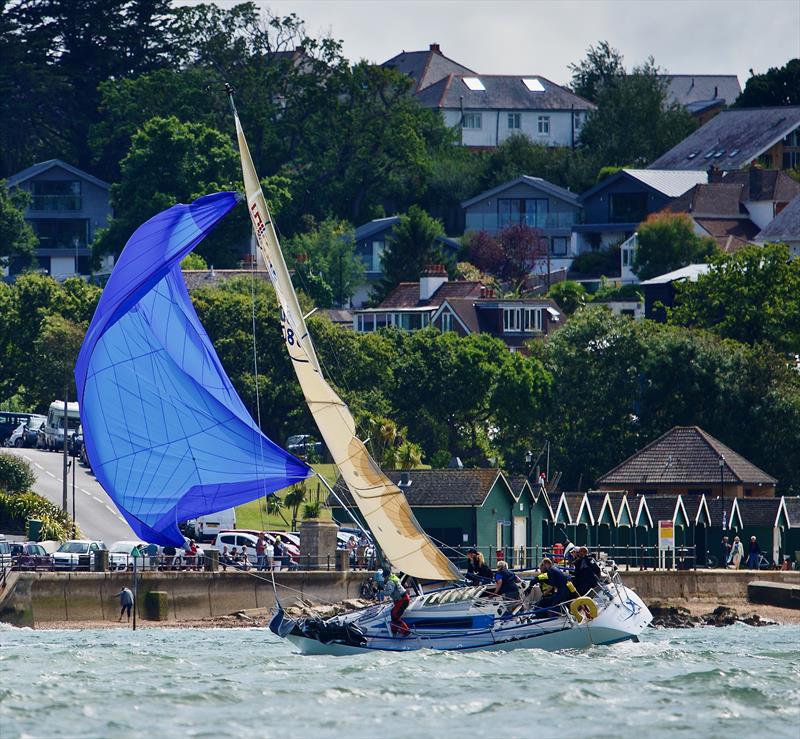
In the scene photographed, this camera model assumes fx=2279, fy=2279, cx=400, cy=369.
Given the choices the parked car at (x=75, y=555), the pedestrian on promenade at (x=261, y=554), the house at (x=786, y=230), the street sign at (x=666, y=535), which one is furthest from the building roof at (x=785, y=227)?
the parked car at (x=75, y=555)

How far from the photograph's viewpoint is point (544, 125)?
6565 inches

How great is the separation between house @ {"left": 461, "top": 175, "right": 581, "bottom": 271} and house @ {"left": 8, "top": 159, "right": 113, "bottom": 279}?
77.4ft

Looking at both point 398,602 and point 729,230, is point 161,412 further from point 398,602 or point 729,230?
point 729,230

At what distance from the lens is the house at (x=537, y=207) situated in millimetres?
146125

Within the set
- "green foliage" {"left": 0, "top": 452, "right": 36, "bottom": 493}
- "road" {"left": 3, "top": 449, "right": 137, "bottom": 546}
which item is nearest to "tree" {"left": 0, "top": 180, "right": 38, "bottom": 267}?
"road" {"left": 3, "top": 449, "right": 137, "bottom": 546}

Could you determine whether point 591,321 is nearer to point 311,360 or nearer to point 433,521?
point 433,521

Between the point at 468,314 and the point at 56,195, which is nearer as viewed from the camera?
the point at 468,314

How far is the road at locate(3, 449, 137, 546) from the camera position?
72.4 meters

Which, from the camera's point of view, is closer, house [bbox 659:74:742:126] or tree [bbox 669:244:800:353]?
tree [bbox 669:244:800:353]

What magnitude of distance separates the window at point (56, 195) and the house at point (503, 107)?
3115 cm

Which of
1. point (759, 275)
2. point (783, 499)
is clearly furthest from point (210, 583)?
point (759, 275)

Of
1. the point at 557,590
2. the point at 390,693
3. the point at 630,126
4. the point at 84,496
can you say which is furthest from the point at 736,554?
the point at 630,126

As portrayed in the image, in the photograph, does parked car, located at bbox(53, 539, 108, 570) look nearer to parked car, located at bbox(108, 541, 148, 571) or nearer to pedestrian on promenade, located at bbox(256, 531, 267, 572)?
parked car, located at bbox(108, 541, 148, 571)

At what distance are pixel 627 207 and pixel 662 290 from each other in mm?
27273
